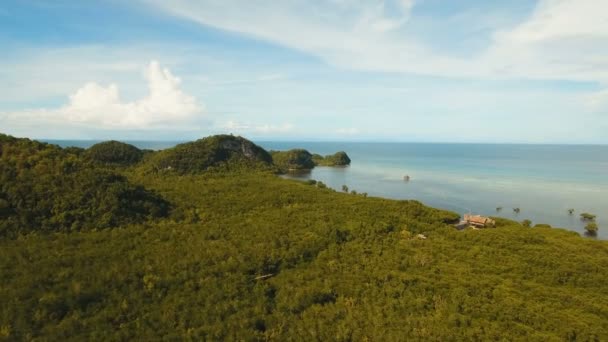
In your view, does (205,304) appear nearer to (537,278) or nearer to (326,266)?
(326,266)

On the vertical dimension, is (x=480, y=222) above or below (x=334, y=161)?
below

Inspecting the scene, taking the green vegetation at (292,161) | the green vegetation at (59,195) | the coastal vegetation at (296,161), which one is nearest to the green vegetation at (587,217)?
the green vegetation at (59,195)

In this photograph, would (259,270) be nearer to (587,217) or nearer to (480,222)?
(480,222)

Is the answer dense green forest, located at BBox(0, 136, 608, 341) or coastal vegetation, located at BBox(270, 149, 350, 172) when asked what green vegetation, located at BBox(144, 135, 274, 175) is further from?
dense green forest, located at BBox(0, 136, 608, 341)

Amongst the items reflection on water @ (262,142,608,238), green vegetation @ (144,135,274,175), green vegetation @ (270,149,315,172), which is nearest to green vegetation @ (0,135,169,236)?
green vegetation @ (144,135,274,175)

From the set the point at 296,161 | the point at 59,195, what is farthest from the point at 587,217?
the point at 296,161

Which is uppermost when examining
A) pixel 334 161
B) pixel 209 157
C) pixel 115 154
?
pixel 115 154

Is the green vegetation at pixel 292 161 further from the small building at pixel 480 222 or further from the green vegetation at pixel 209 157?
the small building at pixel 480 222

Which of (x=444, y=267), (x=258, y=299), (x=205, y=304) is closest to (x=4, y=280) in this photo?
(x=205, y=304)
